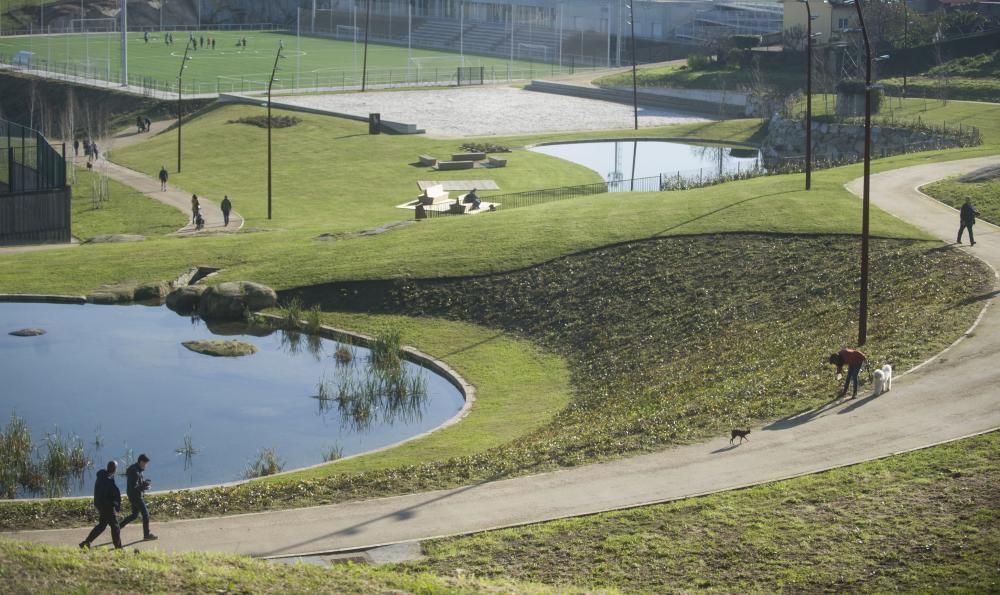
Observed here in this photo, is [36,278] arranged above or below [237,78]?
below

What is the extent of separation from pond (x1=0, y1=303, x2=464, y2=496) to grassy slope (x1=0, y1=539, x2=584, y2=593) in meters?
8.71

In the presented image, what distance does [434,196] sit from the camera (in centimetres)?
6238

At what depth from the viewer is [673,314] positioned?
131 feet

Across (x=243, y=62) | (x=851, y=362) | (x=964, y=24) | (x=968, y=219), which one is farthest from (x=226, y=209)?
(x=243, y=62)

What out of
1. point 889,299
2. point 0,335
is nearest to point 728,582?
point 889,299

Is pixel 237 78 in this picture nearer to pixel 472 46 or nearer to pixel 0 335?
pixel 472 46

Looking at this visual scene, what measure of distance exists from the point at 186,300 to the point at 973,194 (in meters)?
30.7

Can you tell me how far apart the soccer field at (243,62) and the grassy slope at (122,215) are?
3921 centimetres

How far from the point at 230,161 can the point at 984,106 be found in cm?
4808

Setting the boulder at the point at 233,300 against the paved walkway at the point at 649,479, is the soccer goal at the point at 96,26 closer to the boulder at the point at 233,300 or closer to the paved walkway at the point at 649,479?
the boulder at the point at 233,300

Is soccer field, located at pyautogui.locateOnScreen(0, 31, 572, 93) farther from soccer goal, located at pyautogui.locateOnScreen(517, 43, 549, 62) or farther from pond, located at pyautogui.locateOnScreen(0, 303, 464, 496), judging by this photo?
pond, located at pyautogui.locateOnScreen(0, 303, 464, 496)

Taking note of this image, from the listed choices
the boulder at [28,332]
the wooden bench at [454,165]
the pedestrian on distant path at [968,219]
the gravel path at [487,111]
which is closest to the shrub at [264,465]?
the boulder at [28,332]

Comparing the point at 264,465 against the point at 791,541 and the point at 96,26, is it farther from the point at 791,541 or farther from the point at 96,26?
the point at 96,26

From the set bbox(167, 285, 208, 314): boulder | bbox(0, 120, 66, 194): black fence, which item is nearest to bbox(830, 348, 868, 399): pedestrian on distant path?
bbox(167, 285, 208, 314): boulder
